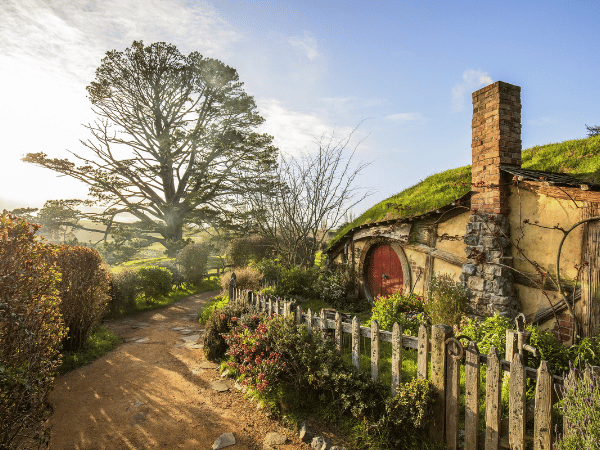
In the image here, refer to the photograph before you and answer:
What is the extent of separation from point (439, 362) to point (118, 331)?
930 centimetres

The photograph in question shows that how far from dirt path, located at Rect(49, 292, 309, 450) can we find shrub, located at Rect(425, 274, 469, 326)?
174 inches

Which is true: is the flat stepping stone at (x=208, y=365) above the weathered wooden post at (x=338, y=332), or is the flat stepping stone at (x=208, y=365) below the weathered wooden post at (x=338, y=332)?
below

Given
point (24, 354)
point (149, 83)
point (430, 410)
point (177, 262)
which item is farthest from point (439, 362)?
point (149, 83)

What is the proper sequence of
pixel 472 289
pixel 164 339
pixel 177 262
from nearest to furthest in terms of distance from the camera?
pixel 472 289 < pixel 164 339 < pixel 177 262

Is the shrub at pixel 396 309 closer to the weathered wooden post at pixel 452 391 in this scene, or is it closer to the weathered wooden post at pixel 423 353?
the weathered wooden post at pixel 423 353

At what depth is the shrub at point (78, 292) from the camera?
290 inches

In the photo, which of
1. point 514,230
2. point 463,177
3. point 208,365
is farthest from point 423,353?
point 463,177

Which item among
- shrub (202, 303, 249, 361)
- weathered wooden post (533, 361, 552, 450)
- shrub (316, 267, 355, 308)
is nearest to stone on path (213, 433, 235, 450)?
shrub (202, 303, 249, 361)

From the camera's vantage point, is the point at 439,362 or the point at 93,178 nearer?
the point at 439,362

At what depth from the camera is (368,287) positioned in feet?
37.2

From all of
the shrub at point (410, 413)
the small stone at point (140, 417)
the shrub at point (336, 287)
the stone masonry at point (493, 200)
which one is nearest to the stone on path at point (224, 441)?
the small stone at point (140, 417)

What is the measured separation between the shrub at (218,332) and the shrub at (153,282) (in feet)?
22.7

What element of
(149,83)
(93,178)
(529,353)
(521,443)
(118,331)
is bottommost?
(118,331)

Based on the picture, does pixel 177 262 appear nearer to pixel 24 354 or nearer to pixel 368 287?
pixel 368 287
